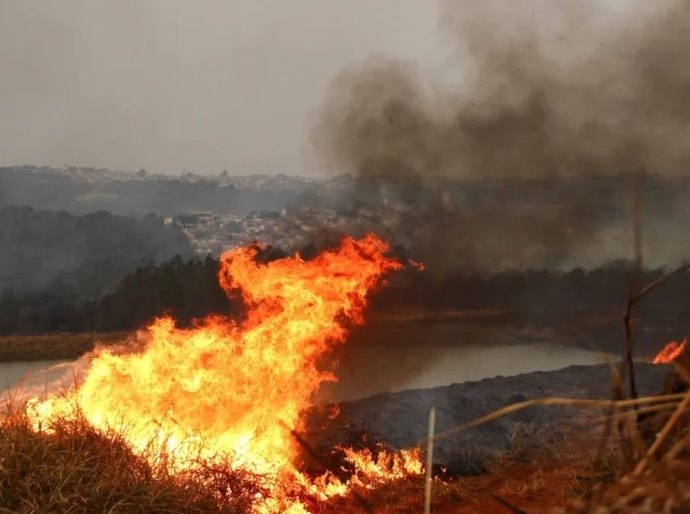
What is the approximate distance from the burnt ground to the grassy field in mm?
8129

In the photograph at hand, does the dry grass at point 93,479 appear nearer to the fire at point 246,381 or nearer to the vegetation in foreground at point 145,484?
the vegetation in foreground at point 145,484

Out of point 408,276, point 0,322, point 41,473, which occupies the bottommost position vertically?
point 0,322

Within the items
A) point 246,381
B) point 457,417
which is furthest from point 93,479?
point 457,417

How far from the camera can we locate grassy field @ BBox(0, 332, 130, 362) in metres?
16.2

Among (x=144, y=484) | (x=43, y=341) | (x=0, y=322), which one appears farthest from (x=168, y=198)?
(x=144, y=484)

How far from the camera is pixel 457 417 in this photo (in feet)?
30.6

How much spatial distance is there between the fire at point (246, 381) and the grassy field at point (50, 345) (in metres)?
7.47

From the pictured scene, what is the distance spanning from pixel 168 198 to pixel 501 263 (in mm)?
17334

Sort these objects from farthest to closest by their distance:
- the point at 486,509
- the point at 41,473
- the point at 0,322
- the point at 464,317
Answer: the point at 0,322 < the point at 464,317 < the point at 486,509 < the point at 41,473

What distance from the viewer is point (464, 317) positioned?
16312 mm

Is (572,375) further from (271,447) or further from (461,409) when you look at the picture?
(271,447)

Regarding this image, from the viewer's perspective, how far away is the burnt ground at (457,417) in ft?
28.1

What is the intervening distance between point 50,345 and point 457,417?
11.4 metres

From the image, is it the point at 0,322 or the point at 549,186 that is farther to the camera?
the point at 0,322
